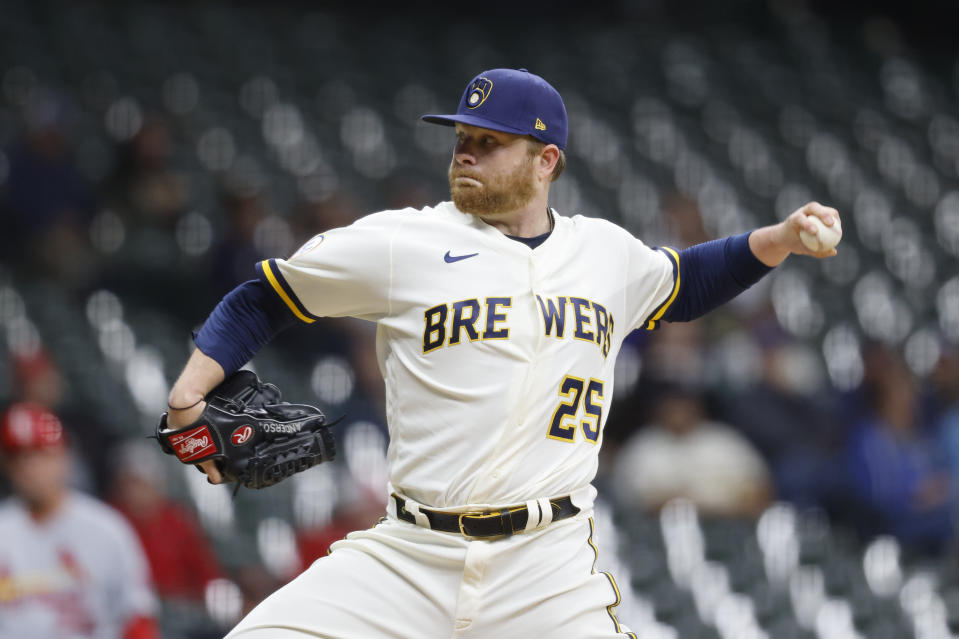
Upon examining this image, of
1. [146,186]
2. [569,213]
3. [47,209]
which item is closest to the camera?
[47,209]

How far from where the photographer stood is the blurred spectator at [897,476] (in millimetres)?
5758

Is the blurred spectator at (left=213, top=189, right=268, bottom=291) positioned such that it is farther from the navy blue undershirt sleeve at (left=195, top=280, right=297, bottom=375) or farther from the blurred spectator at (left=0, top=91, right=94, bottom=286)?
the navy blue undershirt sleeve at (left=195, top=280, right=297, bottom=375)

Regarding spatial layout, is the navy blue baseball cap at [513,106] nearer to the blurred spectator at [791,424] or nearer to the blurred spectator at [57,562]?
the blurred spectator at [57,562]

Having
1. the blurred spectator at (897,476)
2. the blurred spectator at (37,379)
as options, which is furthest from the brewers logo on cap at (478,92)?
the blurred spectator at (897,476)

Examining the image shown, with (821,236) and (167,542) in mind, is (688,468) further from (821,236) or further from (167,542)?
(821,236)

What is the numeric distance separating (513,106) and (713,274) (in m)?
0.63

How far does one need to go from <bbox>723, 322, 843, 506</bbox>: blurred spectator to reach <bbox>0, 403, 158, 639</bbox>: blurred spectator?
3.01 metres

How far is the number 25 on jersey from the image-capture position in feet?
9.07

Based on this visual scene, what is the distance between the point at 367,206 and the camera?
7.33 m

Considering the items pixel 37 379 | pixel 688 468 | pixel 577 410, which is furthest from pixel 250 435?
pixel 688 468

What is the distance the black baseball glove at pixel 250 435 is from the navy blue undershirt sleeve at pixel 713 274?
91cm

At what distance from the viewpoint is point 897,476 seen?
19.1ft

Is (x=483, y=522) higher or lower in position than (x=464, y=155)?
lower

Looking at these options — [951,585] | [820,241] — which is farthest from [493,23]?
[820,241]
